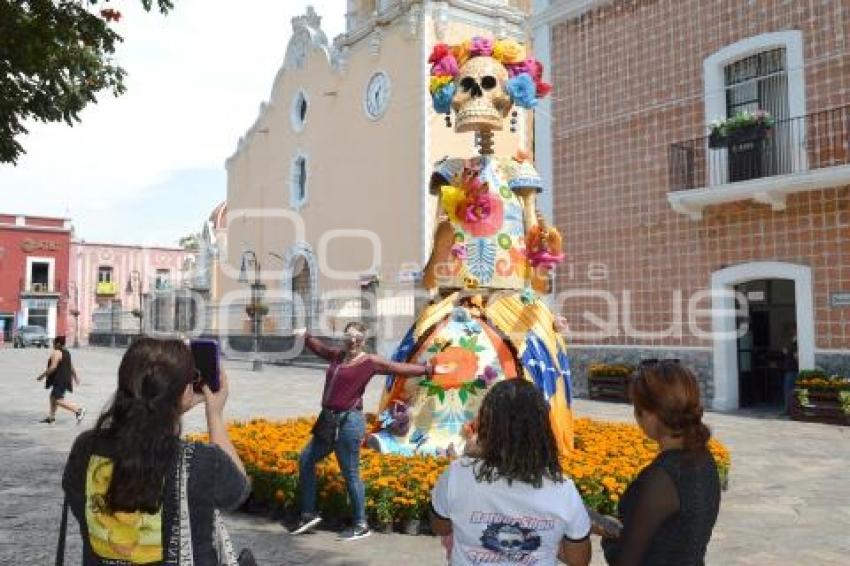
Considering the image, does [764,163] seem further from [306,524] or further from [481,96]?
[306,524]

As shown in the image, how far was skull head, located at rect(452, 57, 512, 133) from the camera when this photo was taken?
6.40 metres

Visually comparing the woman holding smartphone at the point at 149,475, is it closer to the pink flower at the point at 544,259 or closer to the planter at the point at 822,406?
the pink flower at the point at 544,259

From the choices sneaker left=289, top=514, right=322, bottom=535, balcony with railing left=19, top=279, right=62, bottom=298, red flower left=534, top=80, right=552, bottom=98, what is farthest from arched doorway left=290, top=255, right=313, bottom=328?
balcony with railing left=19, top=279, right=62, bottom=298

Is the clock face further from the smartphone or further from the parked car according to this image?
the parked car

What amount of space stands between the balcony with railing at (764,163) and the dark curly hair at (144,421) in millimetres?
11734

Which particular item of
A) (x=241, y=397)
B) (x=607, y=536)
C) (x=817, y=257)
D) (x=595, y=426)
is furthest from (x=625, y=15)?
(x=607, y=536)

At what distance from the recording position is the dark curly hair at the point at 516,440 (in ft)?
7.93

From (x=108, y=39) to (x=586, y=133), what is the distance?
36.8 feet

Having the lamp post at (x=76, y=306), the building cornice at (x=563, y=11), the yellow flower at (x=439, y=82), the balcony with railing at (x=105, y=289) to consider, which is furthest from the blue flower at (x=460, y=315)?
the balcony with railing at (x=105, y=289)

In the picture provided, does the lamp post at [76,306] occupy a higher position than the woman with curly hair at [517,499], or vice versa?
the lamp post at [76,306]

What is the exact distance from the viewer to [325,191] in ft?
94.0

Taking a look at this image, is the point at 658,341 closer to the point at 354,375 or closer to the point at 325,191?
the point at 354,375

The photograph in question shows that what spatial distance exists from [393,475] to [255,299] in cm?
2455

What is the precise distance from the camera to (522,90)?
21.1ft
